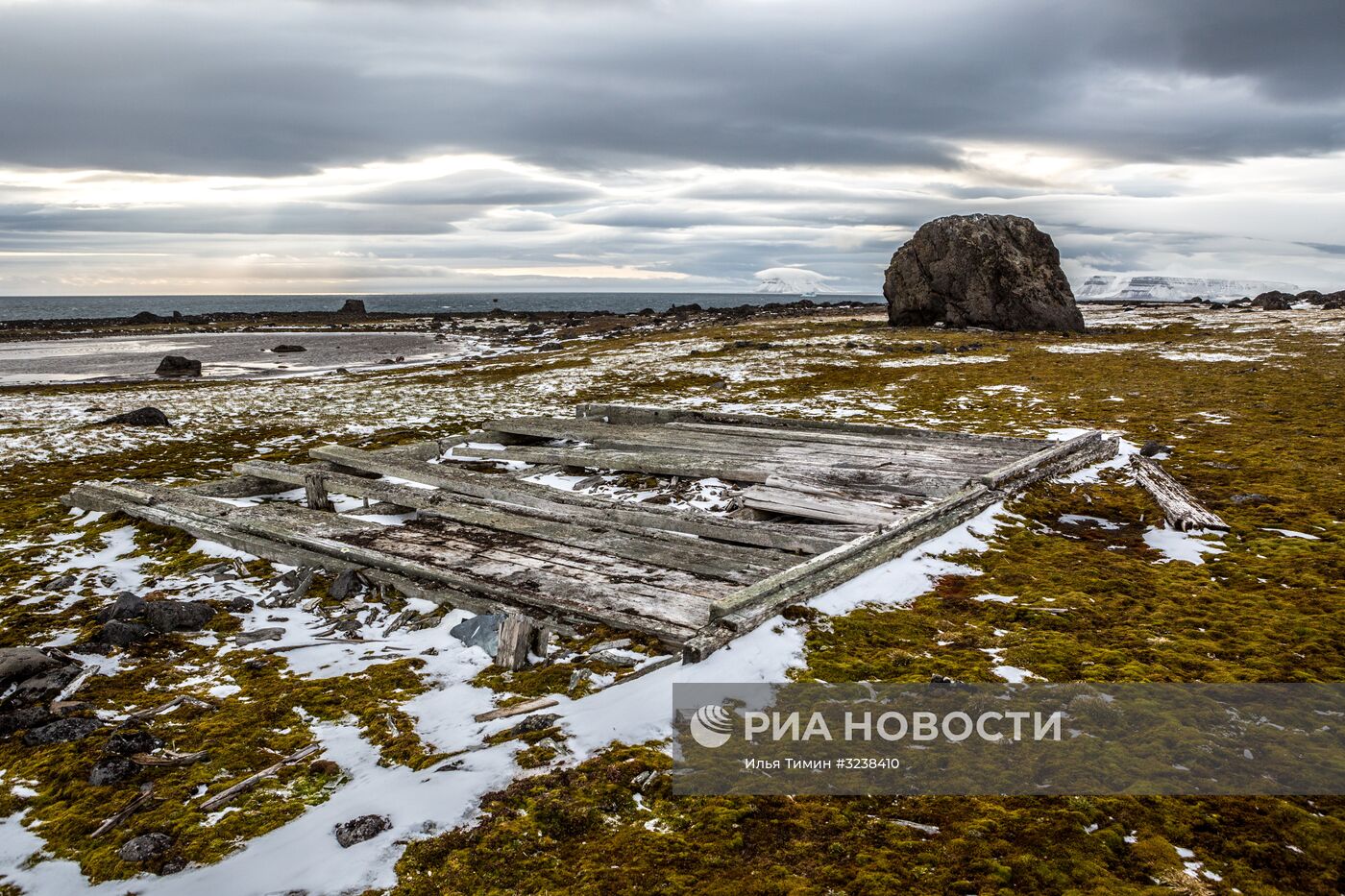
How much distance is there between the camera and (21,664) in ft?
17.2

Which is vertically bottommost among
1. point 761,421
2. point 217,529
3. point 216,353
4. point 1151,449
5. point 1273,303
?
point 217,529

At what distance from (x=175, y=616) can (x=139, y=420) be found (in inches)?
521

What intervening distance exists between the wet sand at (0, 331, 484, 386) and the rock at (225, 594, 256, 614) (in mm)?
25671

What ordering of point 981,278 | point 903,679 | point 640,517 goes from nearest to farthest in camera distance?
point 903,679, point 640,517, point 981,278

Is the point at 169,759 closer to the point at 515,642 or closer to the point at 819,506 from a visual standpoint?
the point at 515,642

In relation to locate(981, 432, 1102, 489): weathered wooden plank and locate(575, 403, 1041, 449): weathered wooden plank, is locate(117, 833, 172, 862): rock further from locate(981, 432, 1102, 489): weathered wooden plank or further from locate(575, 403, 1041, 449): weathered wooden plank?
locate(575, 403, 1041, 449): weathered wooden plank

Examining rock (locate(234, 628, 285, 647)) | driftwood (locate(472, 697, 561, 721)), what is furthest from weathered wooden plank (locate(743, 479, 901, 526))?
rock (locate(234, 628, 285, 647))

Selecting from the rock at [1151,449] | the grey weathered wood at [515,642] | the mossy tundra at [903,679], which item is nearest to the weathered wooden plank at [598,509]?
the mossy tundra at [903,679]

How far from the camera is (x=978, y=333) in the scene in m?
34.0

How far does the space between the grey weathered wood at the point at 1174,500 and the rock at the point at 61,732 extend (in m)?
9.37

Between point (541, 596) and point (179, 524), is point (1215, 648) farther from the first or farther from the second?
point (179, 524)

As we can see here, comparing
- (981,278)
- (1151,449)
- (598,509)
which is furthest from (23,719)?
(981,278)

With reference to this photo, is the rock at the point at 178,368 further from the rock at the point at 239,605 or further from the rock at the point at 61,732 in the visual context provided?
the rock at the point at 61,732

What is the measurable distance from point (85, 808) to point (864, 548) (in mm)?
5441
